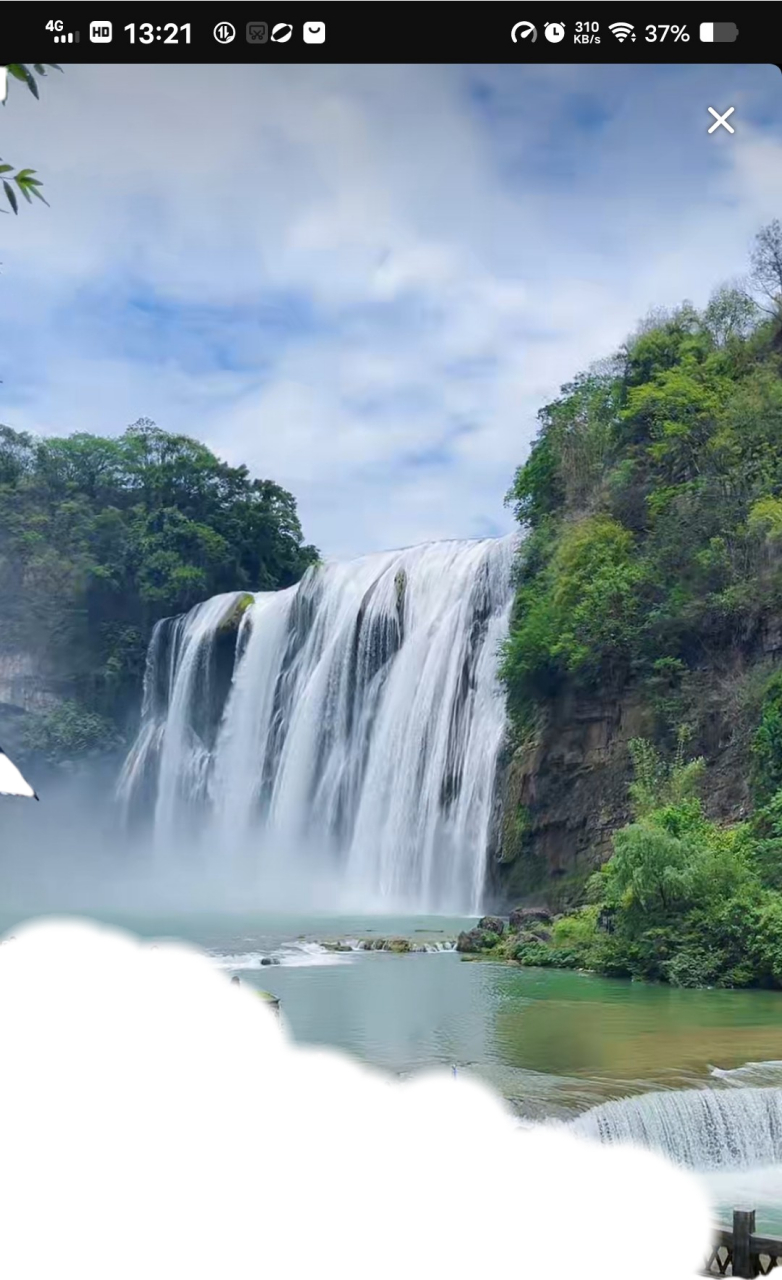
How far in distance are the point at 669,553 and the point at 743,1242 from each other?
10.7 metres

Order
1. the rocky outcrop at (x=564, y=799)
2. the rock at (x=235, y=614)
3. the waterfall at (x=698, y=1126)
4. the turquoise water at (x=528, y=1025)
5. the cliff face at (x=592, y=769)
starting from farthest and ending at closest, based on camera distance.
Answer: the rock at (x=235, y=614) < the rocky outcrop at (x=564, y=799) < the cliff face at (x=592, y=769) < the turquoise water at (x=528, y=1025) < the waterfall at (x=698, y=1126)

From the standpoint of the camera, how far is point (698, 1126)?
5430 mm

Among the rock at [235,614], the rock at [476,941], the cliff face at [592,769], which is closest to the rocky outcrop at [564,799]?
the cliff face at [592,769]

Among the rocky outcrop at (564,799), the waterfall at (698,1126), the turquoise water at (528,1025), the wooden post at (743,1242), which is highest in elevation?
the rocky outcrop at (564,799)

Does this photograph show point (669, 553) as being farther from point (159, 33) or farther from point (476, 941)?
point (159, 33)

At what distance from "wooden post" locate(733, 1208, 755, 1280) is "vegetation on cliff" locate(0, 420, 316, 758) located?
18.2 meters

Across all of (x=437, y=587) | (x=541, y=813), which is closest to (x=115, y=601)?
(x=437, y=587)

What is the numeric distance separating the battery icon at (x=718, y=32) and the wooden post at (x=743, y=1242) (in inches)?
80.4

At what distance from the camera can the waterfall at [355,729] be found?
13836 mm

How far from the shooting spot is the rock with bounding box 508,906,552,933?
10984 mm

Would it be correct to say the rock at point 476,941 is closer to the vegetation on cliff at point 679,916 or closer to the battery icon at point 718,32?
the vegetation on cliff at point 679,916

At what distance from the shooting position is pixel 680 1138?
5387 mm

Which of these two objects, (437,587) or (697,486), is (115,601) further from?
(697,486)

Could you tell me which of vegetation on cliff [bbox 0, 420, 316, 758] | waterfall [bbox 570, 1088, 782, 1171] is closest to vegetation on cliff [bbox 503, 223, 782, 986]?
waterfall [bbox 570, 1088, 782, 1171]
